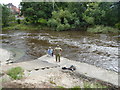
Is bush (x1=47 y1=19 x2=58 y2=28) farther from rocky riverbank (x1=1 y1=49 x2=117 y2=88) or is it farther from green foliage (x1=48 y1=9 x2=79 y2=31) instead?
rocky riverbank (x1=1 y1=49 x2=117 y2=88)

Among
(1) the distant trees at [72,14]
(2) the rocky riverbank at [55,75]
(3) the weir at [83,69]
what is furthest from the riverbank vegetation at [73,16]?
(2) the rocky riverbank at [55,75]

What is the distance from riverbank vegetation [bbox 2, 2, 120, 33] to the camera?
26.8 m

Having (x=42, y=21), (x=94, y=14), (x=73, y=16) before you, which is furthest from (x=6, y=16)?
(x=94, y=14)

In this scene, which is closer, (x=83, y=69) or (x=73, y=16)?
(x=83, y=69)

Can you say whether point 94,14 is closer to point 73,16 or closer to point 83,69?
point 73,16

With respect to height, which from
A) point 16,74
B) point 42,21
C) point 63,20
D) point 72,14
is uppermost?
point 72,14

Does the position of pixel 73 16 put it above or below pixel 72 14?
below

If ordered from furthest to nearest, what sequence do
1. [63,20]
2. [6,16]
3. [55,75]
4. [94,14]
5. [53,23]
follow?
[6,16]
[63,20]
[53,23]
[94,14]
[55,75]

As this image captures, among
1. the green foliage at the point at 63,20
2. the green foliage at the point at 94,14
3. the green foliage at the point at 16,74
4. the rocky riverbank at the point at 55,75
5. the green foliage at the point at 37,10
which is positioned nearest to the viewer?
the green foliage at the point at 16,74

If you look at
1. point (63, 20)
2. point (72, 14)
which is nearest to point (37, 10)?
point (63, 20)

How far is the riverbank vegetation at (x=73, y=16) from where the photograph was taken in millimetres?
26795

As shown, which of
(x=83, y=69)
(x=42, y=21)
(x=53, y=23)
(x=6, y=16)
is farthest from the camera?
(x=6, y=16)

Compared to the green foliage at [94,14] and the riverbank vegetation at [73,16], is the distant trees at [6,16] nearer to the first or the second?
the riverbank vegetation at [73,16]

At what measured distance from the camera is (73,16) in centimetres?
3008
